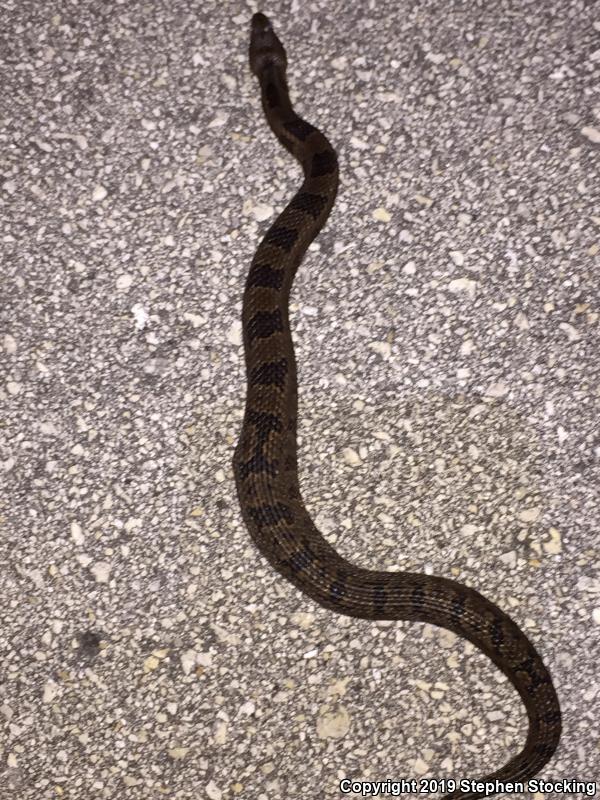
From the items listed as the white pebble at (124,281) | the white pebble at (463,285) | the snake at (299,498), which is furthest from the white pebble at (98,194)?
the white pebble at (463,285)

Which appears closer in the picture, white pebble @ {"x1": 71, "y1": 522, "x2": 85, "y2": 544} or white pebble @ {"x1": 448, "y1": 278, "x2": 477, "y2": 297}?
white pebble @ {"x1": 71, "y1": 522, "x2": 85, "y2": 544}

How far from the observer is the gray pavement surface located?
4156mm

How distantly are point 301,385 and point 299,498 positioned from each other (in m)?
0.66

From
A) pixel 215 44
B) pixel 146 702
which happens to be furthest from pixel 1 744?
pixel 215 44

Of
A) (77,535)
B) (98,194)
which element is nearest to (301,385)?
(77,535)

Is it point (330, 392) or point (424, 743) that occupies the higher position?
point (330, 392)

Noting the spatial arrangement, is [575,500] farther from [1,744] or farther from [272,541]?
[1,744]

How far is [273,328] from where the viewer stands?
176 inches

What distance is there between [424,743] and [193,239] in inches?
120

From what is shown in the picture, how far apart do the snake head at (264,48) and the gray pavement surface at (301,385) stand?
0.47ft

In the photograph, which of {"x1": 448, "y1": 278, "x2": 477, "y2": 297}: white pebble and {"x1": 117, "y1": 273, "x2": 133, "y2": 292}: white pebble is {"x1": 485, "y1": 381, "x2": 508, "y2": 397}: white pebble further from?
{"x1": 117, "y1": 273, "x2": 133, "y2": 292}: white pebble

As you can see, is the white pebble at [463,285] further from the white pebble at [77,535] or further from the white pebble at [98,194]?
the white pebble at [77,535]

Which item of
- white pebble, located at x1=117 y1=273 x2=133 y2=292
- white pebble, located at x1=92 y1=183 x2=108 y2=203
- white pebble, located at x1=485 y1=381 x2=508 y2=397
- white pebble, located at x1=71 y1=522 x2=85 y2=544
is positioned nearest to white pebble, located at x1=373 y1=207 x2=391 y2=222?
white pebble, located at x1=485 y1=381 x2=508 y2=397

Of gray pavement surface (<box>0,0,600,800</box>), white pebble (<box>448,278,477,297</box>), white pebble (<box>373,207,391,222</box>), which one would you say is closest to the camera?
gray pavement surface (<box>0,0,600,800</box>)
